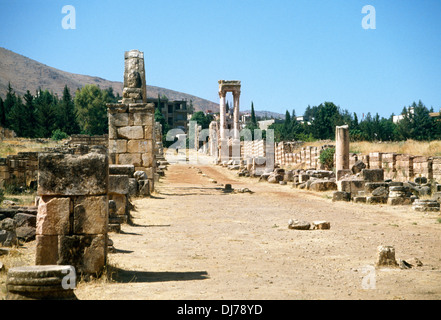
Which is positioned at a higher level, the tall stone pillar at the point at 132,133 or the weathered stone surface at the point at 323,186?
the tall stone pillar at the point at 132,133

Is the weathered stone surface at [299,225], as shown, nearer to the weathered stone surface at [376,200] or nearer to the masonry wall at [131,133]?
the weathered stone surface at [376,200]

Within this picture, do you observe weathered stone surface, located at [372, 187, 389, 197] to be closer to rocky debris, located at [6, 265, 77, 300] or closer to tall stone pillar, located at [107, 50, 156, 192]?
tall stone pillar, located at [107, 50, 156, 192]

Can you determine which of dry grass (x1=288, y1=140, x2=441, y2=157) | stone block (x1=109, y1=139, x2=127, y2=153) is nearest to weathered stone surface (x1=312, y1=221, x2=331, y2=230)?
stone block (x1=109, y1=139, x2=127, y2=153)

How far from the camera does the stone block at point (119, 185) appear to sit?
41.1ft

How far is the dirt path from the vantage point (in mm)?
6512

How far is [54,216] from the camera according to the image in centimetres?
712

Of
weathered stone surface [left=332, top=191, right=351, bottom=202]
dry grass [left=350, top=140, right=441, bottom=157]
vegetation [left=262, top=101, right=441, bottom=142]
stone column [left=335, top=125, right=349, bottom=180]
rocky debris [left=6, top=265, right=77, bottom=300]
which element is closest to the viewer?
rocky debris [left=6, top=265, right=77, bottom=300]

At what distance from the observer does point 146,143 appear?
19594 mm

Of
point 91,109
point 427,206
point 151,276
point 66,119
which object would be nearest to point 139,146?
point 427,206

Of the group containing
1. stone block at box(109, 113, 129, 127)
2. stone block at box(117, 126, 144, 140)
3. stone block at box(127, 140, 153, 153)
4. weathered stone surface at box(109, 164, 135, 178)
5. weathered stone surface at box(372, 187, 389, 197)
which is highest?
stone block at box(109, 113, 129, 127)

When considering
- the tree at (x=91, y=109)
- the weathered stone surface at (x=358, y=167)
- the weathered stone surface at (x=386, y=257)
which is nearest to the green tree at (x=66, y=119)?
the tree at (x=91, y=109)

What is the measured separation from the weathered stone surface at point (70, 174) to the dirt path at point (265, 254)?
49.6 inches

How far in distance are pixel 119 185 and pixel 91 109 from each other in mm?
86445

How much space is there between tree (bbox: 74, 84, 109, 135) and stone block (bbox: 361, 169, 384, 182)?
75.1m
